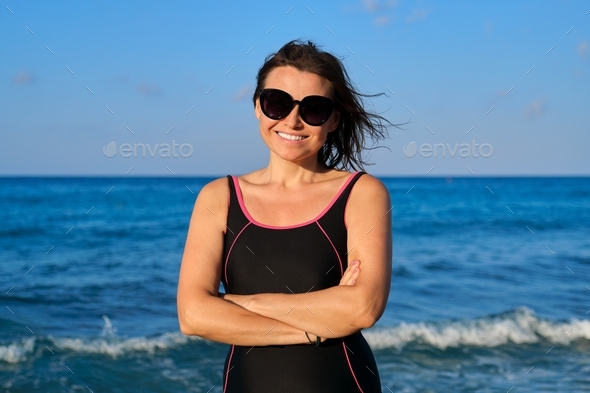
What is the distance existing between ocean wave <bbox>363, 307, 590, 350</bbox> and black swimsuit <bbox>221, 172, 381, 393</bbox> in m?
5.12

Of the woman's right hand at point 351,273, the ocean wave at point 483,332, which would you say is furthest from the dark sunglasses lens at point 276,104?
the ocean wave at point 483,332

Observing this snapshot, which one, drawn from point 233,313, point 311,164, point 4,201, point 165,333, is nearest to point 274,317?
point 233,313

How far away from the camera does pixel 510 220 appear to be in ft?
72.5

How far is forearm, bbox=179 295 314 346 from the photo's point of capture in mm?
2396

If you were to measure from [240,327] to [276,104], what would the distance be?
0.86 m

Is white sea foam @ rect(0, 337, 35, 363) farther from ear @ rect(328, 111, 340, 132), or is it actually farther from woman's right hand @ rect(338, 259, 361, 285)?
woman's right hand @ rect(338, 259, 361, 285)

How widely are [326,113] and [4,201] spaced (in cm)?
2723

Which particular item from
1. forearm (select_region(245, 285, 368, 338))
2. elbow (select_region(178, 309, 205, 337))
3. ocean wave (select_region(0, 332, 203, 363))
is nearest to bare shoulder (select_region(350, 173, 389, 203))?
forearm (select_region(245, 285, 368, 338))

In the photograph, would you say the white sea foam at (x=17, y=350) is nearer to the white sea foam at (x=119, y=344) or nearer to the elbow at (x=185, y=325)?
the white sea foam at (x=119, y=344)

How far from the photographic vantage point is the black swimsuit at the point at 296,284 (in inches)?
96.0

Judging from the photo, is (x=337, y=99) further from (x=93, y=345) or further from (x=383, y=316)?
(x=383, y=316)

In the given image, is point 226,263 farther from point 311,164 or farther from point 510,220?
point 510,220

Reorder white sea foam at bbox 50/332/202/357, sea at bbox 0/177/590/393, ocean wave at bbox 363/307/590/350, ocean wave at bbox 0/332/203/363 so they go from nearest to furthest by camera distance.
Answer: sea at bbox 0/177/590/393, ocean wave at bbox 0/332/203/363, white sea foam at bbox 50/332/202/357, ocean wave at bbox 363/307/590/350

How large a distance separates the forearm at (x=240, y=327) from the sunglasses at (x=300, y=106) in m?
0.75
